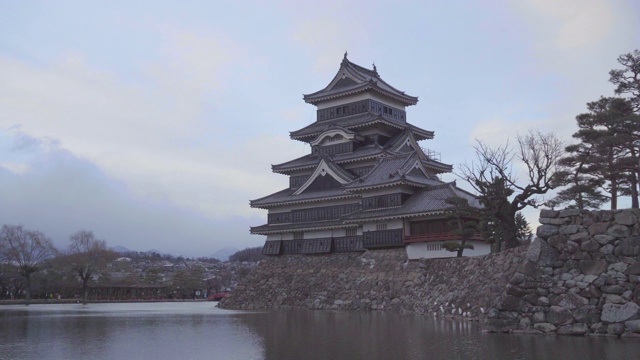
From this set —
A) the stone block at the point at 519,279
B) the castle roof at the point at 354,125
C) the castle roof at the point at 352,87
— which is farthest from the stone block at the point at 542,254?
the castle roof at the point at 352,87

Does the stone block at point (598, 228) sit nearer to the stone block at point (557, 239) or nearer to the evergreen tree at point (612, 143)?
the stone block at point (557, 239)

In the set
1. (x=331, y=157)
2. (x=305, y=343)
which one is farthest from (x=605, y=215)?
(x=331, y=157)

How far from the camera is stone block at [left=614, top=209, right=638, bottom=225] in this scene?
1680 cm

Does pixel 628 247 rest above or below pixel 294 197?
below

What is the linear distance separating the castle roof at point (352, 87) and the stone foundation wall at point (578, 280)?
106 feet

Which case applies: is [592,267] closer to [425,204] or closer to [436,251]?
[436,251]

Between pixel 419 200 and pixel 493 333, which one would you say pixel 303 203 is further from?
pixel 493 333

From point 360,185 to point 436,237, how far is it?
22.4 feet

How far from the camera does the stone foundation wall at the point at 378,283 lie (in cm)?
2653

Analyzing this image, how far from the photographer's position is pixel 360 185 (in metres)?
41.8

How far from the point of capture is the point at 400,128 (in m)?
49.3

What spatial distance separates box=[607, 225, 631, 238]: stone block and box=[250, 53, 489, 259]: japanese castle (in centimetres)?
1864

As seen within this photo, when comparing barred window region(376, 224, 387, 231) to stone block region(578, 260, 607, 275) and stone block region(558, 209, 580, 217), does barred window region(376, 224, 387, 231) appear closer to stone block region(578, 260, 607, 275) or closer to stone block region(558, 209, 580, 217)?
stone block region(558, 209, 580, 217)

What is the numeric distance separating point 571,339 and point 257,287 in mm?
32461
